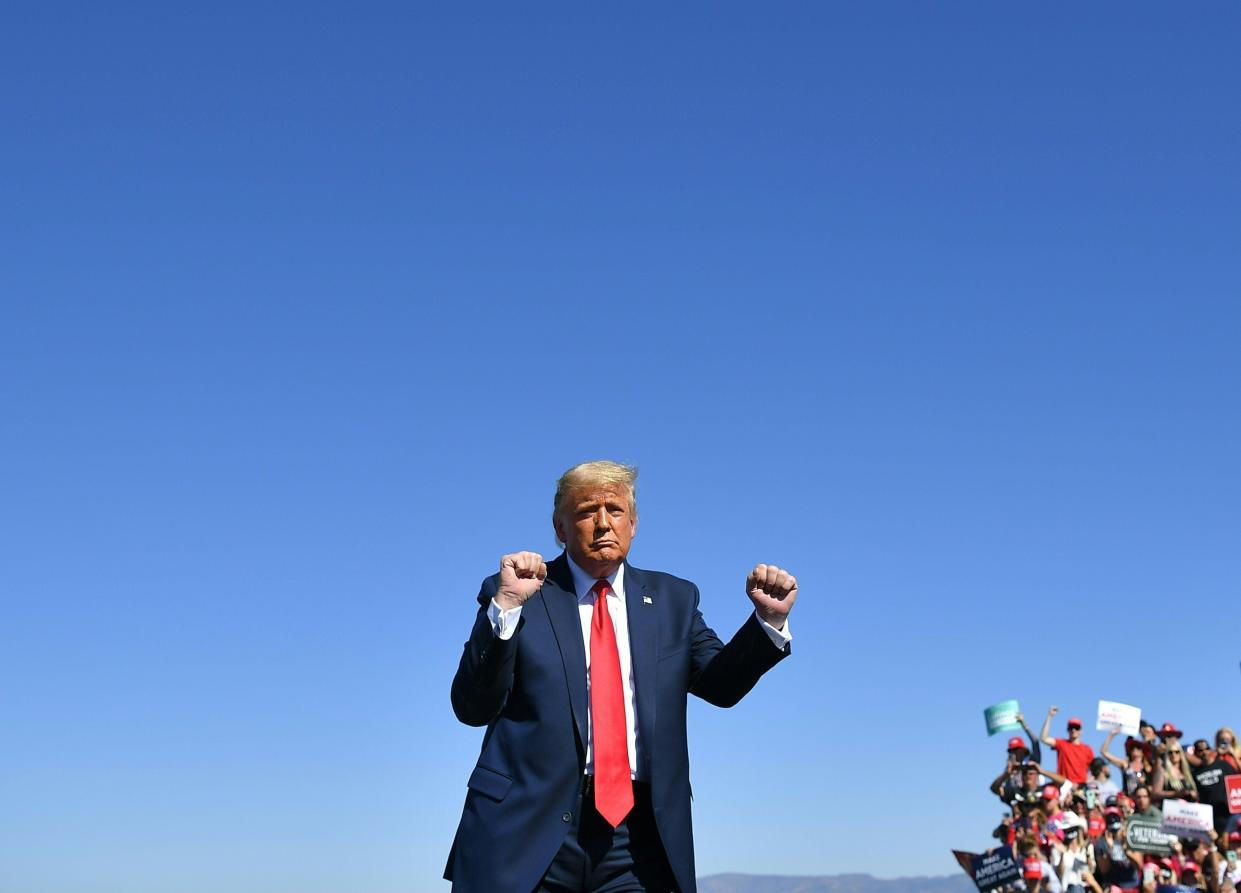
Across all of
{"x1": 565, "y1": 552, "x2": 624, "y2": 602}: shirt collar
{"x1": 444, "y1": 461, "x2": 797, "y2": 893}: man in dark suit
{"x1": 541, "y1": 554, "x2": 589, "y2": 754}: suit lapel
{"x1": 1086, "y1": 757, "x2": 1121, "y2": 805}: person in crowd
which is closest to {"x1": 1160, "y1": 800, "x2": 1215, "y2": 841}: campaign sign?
{"x1": 1086, "y1": 757, "x2": 1121, "y2": 805}: person in crowd

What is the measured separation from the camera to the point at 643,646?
4781 millimetres

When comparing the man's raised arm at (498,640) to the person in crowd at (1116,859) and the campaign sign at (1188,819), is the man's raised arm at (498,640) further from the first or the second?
the person in crowd at (1116,859)

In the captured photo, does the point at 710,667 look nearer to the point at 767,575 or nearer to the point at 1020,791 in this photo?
the point at 767,575

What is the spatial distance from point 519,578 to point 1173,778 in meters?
14.2

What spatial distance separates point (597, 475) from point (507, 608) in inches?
25.4

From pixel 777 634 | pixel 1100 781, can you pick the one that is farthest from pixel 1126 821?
pixel 777 634

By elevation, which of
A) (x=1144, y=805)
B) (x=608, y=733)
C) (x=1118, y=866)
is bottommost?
(x=608, y=733)

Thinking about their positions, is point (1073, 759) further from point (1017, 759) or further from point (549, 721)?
point (549, 721)

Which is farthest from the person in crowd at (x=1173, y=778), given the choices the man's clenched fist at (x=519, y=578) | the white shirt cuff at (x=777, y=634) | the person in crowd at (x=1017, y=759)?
the man's clenched fist at (x=519, y=578)

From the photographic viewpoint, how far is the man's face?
4.85 metres

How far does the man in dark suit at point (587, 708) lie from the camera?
4.50 metres

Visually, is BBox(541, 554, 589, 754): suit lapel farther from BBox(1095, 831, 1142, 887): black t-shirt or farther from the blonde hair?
BBox(1095, 831, 1142, 887): black t-shirt

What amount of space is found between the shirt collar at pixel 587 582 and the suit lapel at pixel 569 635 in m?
0.02

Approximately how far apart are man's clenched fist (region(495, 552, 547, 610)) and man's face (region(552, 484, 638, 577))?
37cm
